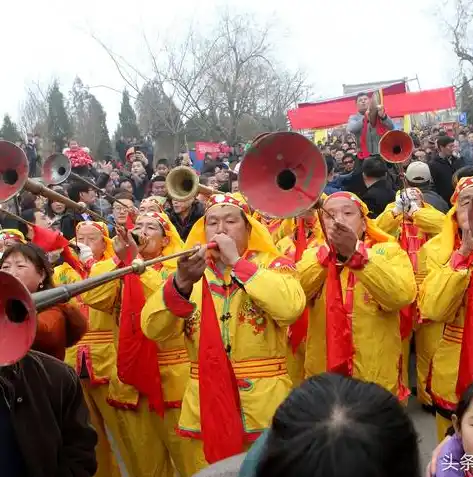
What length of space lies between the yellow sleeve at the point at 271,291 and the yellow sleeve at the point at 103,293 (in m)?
1.30

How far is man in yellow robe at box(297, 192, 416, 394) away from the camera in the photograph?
11.0ft

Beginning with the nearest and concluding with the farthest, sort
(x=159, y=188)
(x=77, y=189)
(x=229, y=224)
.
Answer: (x=229, y=224) < (x=77, y=189) < (x=159, y=188)

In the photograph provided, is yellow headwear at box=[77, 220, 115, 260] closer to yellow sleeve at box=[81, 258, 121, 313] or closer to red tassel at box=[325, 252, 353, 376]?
yellow sleeve at box=[81, 258, 121, 313]

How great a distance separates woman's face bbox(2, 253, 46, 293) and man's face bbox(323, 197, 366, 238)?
5.74 ft

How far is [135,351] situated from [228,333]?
3.11 feet

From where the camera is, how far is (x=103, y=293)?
4.14 meters

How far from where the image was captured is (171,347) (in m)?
4.16

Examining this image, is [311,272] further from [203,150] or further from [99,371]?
[203,150]

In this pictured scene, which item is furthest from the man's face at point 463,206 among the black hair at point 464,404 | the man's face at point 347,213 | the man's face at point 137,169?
the man's face at point 137,169

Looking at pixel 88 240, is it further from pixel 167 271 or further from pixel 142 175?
pixel 142 175

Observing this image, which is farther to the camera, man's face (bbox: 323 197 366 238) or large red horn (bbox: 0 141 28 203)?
man's face (bbox: 323 197 366 238)

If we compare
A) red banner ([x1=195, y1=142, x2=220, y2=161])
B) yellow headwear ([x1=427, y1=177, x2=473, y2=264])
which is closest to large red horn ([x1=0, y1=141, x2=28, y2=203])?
yellow headwear ([x1=427, y1=177, x2=473, y2=264])

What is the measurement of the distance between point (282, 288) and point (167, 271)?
1.47 m

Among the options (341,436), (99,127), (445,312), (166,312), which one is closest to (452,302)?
(445,312)
